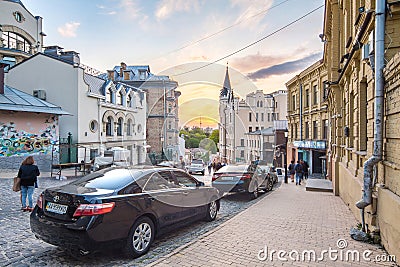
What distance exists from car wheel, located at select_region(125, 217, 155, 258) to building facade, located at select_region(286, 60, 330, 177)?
17.9 meters

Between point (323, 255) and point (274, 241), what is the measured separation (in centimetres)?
91

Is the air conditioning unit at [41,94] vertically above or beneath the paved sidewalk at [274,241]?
above

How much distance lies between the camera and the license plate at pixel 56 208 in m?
4.33

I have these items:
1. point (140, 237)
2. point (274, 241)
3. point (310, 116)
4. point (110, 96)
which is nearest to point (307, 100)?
point (310, 116)

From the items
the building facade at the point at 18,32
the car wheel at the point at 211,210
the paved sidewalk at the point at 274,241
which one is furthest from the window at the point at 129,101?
the paved sidewalk at the point at 274,241

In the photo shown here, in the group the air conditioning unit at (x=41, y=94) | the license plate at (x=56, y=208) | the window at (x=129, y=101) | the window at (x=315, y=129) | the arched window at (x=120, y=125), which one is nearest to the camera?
the license plate at (x=56, y=208)

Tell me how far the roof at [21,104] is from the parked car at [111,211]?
12.8 metres

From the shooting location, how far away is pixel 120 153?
18453 mm

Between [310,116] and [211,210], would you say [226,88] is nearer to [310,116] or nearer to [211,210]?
[211,210]

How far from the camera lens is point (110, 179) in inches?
198

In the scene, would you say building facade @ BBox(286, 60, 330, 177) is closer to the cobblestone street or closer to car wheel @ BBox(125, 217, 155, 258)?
the cobblestone street

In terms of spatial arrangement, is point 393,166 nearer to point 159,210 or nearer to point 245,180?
point 159,210

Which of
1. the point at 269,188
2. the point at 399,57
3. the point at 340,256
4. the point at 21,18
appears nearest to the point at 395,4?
the point at 399,57

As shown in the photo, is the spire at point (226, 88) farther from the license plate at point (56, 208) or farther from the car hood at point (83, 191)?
the license plate at point (56, 208)
